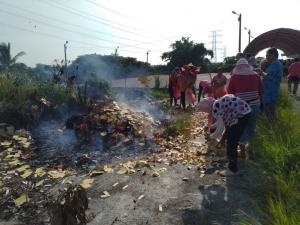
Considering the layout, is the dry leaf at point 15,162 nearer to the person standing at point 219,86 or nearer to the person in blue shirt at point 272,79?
the person standing at point 219,86

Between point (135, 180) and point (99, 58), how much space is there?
32345 millimetres

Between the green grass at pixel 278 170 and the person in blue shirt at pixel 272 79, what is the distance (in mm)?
685

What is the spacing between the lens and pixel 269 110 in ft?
26.8

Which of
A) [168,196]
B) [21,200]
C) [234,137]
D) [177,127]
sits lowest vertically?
[21,200]

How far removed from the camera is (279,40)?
71.3 ft

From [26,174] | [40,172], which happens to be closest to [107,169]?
[40,172]

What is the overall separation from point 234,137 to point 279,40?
17009mm

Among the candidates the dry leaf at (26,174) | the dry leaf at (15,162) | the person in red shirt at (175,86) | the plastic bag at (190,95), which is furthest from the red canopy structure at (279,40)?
the dry leaf at (26,174)

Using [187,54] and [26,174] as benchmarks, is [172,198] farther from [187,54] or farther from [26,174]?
[187,54]

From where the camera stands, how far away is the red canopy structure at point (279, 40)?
1977 centimetres

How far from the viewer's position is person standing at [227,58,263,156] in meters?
6.76

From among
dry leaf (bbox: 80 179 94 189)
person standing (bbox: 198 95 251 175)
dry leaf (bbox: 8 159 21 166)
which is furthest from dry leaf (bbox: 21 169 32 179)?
person standing (bbox: 198 95 251 175)

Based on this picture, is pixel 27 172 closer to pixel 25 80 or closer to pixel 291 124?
pixel 291 124

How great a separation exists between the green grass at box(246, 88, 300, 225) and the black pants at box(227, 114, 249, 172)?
0.37m
